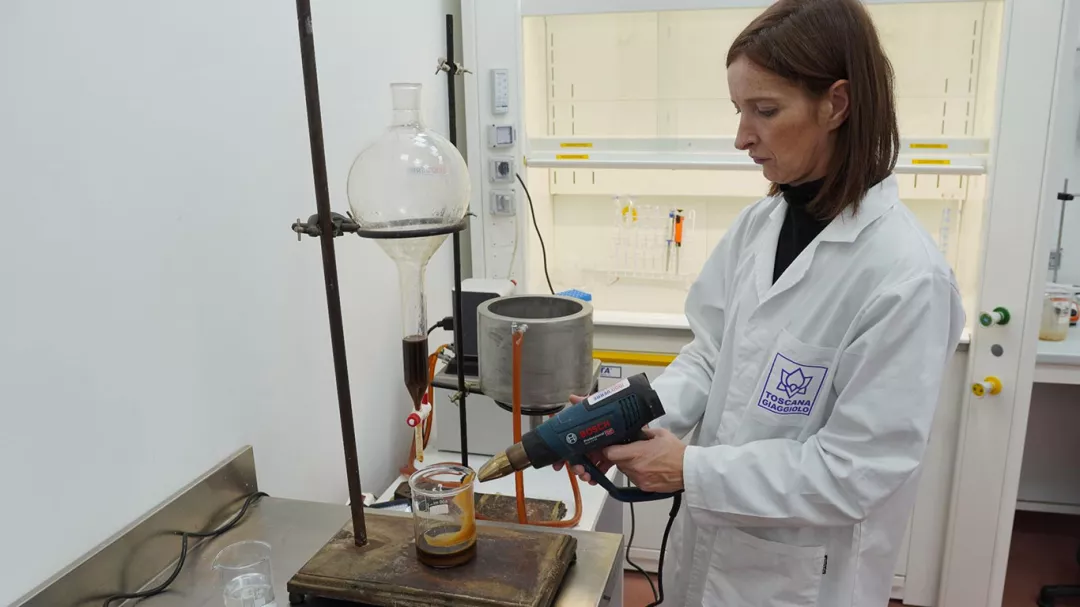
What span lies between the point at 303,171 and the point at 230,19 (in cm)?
31

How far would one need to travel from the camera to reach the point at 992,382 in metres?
2.16

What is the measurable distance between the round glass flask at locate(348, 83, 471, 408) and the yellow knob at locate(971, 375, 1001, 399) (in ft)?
5.50

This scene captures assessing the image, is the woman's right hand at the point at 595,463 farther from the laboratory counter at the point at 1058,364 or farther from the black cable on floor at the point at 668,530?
the laboratory counter at the point at 1058,364

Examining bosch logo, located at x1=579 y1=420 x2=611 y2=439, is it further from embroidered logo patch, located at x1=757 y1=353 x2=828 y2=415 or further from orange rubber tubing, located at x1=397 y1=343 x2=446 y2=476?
orange rubber tubing, located at x1=397 y1=343 x2=446 y2=476

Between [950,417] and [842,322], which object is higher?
[842,322]

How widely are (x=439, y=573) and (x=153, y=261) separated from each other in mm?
593

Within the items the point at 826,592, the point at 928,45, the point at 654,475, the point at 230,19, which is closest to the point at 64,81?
the point at 230,19

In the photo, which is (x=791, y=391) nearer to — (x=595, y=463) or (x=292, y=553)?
(x=595, y=463)

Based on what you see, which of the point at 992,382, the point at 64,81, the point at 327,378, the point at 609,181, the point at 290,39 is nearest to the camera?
the point at 64,81

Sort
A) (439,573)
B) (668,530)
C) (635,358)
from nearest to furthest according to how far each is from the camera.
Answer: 1. (439,573)
2. (668,530)
3. (635,358)

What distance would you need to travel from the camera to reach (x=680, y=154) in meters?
2.37

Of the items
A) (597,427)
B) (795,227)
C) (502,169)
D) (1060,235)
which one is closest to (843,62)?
(795,227)

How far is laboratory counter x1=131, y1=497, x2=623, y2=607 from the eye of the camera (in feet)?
3.37

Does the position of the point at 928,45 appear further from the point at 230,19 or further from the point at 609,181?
the point at 230,19
